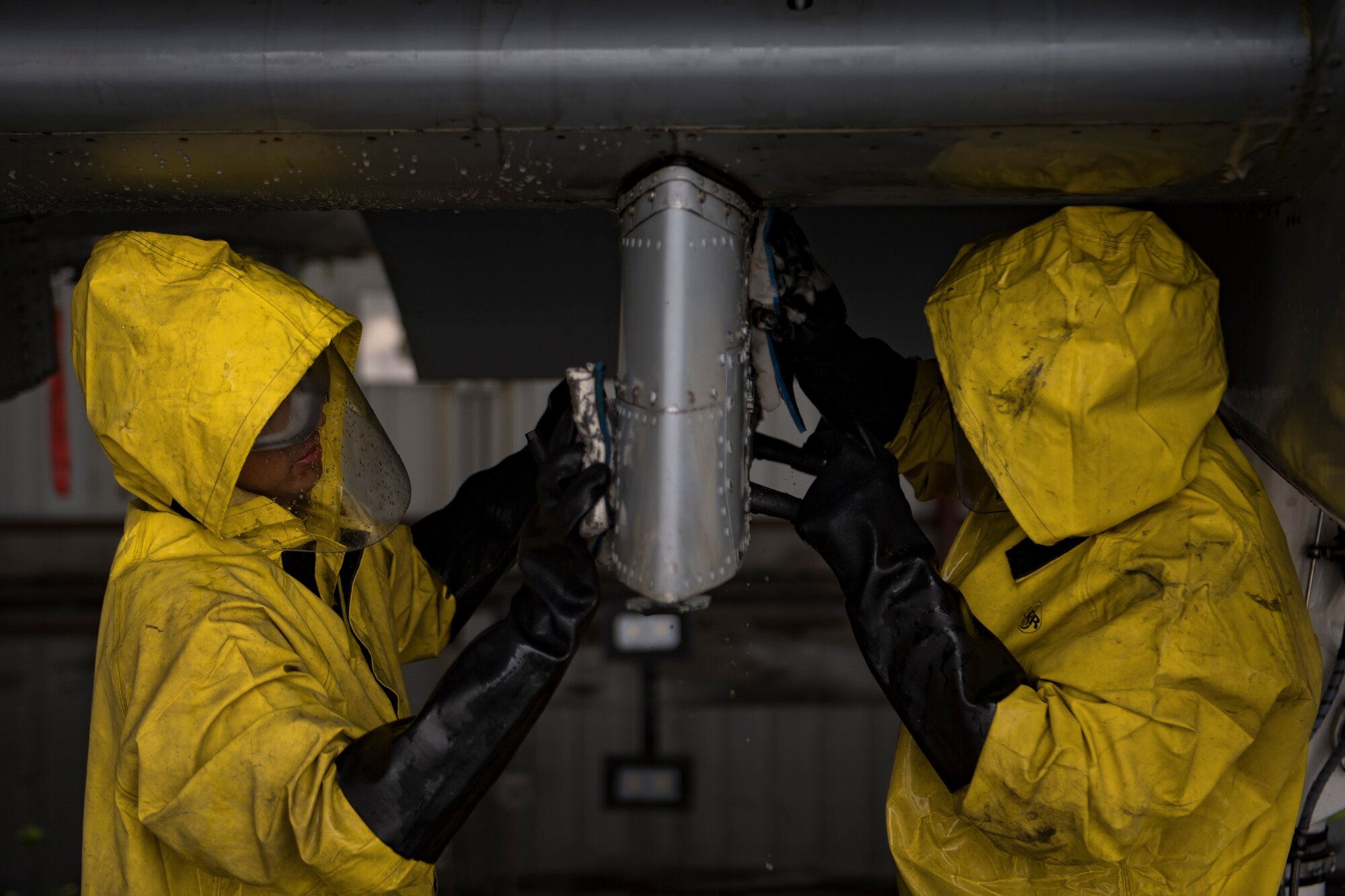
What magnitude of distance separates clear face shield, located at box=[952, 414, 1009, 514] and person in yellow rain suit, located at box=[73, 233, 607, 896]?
0.62 metres

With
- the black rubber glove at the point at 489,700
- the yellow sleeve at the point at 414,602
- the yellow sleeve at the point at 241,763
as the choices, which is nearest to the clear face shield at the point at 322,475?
the yellow sleeve at the point at 414,602

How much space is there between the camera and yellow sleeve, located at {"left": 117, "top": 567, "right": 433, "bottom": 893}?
147cm

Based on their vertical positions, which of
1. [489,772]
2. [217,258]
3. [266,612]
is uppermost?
[217,258]

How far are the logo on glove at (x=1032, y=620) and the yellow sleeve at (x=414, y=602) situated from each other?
3.45ft

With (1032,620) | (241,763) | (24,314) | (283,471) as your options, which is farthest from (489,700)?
(24,314)

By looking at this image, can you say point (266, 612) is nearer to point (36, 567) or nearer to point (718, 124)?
point (718, 124)

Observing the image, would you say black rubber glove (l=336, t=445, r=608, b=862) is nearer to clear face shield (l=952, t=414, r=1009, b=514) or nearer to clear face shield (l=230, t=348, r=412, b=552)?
clear face shield (l=230, t=348, r=412, b=552)

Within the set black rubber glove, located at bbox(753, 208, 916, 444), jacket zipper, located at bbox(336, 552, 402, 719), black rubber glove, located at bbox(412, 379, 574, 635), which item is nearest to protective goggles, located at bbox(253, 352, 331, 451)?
jacket zipper, located at bbox(336, 552, 402, 719)

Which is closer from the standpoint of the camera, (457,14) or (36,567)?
(457,14)

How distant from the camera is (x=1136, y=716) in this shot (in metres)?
1.51

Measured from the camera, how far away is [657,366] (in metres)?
1.58

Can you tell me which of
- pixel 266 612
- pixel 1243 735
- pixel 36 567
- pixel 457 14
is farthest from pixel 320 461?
pixel 36 567

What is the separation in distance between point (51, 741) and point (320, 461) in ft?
22.1

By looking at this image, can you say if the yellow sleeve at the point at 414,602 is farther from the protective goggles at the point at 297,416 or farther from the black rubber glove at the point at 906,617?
the black rubber glove at the point at 906,617
